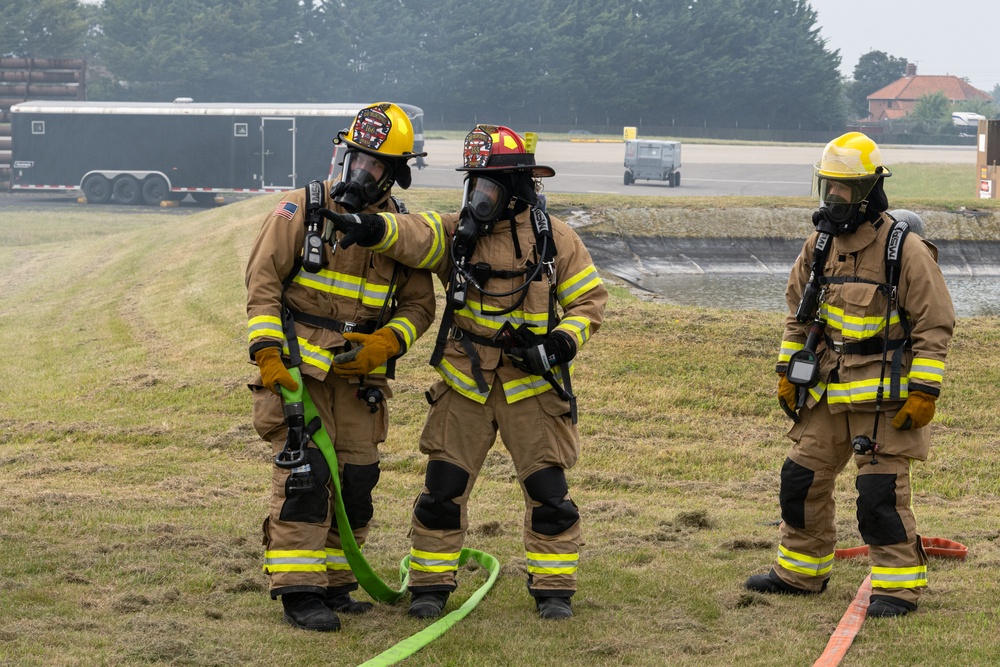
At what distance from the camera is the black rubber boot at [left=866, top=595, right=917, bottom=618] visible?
4.88 m

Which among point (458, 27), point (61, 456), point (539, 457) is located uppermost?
point (458, 27)

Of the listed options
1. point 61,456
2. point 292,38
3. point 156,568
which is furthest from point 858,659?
point 292,38

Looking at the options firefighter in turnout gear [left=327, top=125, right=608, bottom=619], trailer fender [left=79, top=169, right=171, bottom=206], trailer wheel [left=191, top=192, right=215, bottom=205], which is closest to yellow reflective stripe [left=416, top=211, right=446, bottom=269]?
firefighter in turnout gear [left=327, top=125, right=608, bottom=619]

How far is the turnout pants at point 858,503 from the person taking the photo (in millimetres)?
4949

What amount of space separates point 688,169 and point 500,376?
37.5 m

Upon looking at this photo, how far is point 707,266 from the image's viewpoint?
60.8 ft

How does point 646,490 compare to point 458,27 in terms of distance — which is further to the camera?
point 458,27

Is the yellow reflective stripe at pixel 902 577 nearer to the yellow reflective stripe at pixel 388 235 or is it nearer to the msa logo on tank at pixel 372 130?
the yellow reflective stripe at pixel 388 235

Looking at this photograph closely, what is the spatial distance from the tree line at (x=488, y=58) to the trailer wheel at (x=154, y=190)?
28.7 meters

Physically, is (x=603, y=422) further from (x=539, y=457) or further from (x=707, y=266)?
(x=707, y=266)

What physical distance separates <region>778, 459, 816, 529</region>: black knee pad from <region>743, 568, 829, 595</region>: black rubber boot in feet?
0.89

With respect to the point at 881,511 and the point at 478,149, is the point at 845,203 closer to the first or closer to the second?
the point at 881,511

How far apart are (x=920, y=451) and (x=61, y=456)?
5988mm

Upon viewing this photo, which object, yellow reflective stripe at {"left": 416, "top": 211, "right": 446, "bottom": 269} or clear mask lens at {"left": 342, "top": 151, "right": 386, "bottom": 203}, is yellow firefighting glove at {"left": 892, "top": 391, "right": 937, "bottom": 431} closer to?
yellow reflective stripe at {"left": 416, "top": 211, "right": 446, "bottom": 269}
